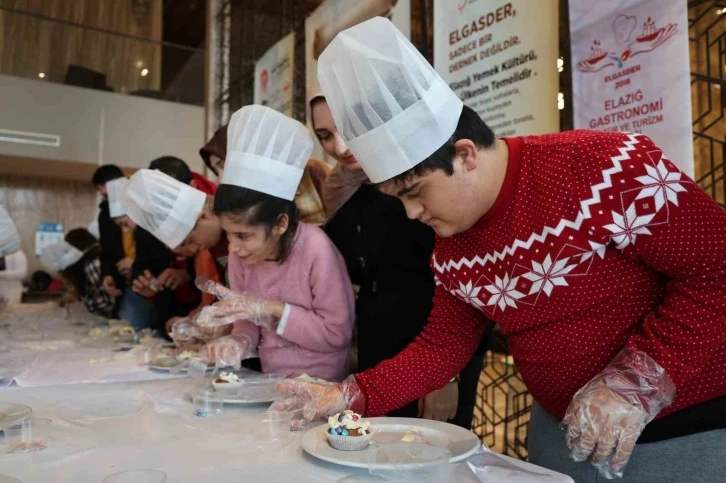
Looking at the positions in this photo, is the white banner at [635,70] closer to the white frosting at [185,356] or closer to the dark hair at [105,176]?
the white frosting at [185,356]

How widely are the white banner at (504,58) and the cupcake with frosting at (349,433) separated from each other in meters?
1.52

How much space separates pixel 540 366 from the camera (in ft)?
3.40

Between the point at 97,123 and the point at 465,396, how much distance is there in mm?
5576

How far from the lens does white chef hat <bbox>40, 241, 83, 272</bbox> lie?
4.56m

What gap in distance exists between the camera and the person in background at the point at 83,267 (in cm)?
362

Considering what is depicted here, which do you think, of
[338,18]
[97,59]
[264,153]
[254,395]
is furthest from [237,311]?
[97,59]

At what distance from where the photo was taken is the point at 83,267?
4152 millimetres

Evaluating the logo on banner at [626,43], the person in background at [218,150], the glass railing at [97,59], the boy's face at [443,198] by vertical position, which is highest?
the glass railing at [97,59]

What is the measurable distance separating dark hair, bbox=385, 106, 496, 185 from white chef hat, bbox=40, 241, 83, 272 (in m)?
4.21

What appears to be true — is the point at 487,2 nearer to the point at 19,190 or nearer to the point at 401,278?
the point at 401,278

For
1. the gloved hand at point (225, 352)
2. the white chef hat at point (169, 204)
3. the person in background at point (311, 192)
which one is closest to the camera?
the gloved hand at point (225, 352)

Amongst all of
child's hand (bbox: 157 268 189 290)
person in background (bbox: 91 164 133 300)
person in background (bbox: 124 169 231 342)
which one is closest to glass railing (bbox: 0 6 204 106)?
person in background (bbox: 91 164 133 300)

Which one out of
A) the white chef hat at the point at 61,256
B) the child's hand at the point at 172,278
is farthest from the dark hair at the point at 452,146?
the white chef hat at the point at 61,256

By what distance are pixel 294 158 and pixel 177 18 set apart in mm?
6048
